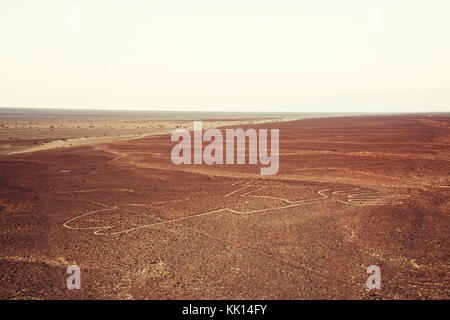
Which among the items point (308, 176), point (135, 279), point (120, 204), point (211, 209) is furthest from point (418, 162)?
point (135, 279)

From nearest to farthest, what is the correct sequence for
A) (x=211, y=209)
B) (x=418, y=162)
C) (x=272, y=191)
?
(x=211, y=209) < (x=272, y=191) < (x=418, y=162)

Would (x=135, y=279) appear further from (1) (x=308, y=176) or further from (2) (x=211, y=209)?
(1) (x=308, y=176)

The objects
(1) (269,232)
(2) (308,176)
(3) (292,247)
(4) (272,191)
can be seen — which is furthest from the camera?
(2) (308,176)
